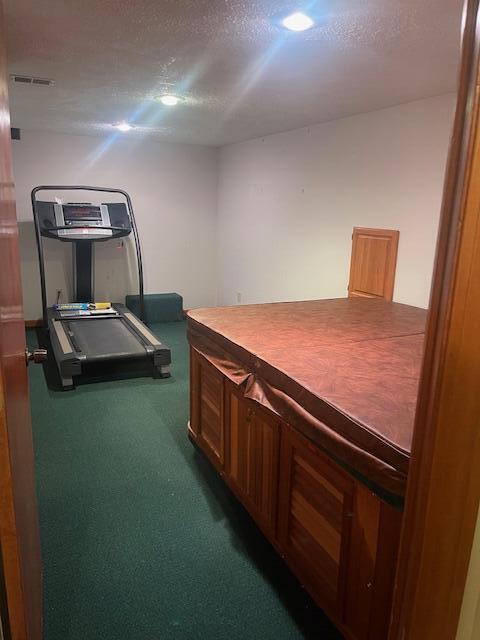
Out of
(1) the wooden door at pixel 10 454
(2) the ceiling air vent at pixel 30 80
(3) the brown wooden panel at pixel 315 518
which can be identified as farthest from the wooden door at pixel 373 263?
(1) the wooden door at pixel 10 454

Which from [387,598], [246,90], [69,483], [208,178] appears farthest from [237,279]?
[387,598]

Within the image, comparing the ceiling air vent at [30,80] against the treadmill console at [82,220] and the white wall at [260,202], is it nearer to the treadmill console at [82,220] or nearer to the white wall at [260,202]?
the treadmill console at [82,220]

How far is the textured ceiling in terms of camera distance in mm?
1907

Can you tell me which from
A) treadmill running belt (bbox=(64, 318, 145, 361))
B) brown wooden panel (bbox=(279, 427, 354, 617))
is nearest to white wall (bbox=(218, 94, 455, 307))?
treadmill running belt (bbox=(64, 318, 145, 361))

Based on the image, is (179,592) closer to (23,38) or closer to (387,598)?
(387,598)

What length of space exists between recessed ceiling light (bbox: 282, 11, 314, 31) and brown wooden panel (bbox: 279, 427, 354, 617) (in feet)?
5.66

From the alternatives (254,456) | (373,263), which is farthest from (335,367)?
(373,263)

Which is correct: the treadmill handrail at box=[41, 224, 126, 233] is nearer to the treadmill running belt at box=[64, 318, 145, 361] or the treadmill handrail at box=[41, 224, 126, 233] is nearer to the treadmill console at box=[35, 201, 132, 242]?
the treadmill console at box=[35, 201, 132, 242]

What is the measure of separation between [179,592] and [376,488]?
1.07 meters

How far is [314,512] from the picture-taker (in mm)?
1840

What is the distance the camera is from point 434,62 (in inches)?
96.8

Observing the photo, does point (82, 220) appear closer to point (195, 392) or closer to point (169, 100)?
point (169, 100)

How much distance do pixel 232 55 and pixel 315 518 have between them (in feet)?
7.61

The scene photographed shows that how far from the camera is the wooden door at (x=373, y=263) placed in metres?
3.69
